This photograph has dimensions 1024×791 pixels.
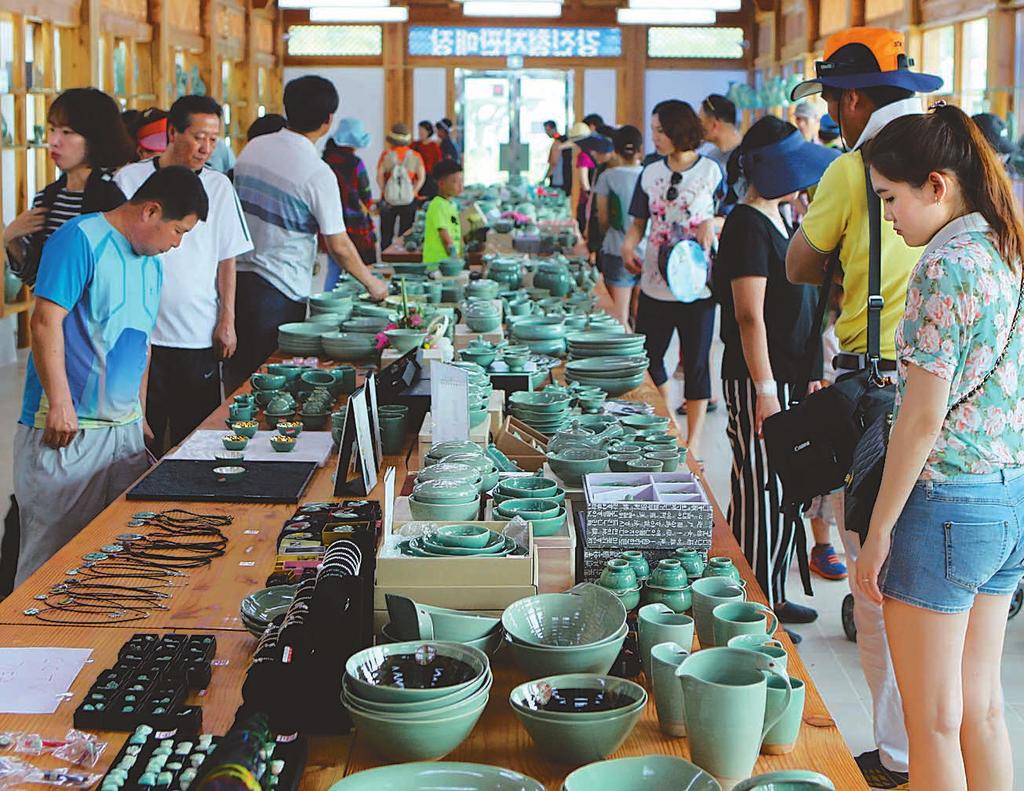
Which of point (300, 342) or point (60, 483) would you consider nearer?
point (60, 483)

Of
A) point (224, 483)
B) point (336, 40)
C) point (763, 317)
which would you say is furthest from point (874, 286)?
point (336, 40)

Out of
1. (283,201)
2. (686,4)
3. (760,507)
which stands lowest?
(760,507)

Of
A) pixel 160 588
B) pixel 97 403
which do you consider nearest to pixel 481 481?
pixel 160 588

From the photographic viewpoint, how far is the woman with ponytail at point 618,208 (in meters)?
8.34

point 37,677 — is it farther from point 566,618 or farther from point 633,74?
point 633,74

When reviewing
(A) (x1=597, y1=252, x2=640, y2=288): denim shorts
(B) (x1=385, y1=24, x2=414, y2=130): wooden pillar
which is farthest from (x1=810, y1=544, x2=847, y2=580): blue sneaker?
(B) (x1=385, y1=24, x2=414, y2=130): wooden pillar

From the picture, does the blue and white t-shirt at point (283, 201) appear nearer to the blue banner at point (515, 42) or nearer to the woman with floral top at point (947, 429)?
the woman with floral top at point (947, 429)

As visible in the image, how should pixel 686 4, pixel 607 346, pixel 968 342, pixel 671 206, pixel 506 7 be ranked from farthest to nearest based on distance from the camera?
pixel 506 7
pixel 686 4
pixel 671 206
pixel 607 346
pixel 968 342

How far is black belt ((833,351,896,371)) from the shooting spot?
2.98 meters

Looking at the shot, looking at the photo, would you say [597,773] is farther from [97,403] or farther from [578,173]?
[578,173]

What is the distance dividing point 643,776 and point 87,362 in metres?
2.31

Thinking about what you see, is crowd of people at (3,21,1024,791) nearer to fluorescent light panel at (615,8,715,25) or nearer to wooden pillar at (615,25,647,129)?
fluorescent light panel at (615,8,715,25)

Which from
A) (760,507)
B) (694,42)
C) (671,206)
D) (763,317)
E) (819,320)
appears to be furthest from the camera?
(694,42)

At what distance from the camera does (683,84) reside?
21.2 m
